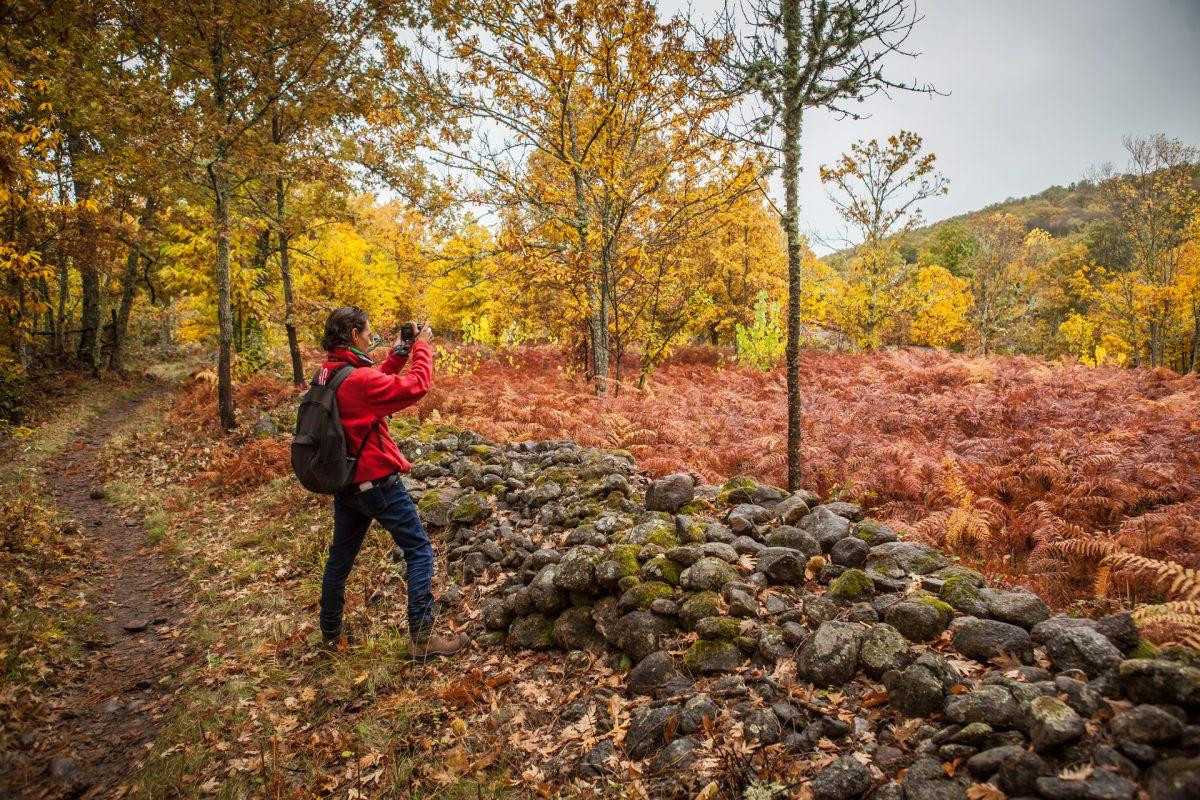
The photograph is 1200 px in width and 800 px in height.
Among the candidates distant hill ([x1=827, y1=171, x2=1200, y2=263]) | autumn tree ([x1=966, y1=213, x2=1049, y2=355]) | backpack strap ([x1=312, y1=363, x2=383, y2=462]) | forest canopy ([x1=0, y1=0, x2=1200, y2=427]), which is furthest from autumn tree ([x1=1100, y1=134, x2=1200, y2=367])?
distant hill ([x1=827, y1=171, x2=1200, y2=263])

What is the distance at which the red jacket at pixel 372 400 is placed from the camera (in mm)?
4082

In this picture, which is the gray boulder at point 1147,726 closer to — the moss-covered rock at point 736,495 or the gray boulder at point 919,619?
the gray boulder at point 919,619

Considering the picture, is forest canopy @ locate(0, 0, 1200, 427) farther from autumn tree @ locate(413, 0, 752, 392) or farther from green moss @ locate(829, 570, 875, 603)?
green moss @ locate(829, 570, 875, 603)

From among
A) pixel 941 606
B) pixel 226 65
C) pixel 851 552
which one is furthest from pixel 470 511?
pixel 226 65

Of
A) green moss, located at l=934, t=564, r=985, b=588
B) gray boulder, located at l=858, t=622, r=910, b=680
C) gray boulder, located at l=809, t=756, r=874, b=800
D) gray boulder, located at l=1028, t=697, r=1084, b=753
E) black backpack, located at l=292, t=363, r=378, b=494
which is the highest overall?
black backpack, located at l=292, t=363, r=378, b=494

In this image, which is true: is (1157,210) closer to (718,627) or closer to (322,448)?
(718,627)

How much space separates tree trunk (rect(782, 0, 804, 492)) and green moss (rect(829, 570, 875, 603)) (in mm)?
2402

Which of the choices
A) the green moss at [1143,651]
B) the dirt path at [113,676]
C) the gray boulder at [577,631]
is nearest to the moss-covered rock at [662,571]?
the gray boulder at [577,631]

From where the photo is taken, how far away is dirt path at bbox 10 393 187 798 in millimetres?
3459

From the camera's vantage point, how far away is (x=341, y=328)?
14.1ft

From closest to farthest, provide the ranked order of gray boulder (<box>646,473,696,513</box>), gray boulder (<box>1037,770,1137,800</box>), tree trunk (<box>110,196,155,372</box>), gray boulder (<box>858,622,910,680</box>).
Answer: gray boulder (<box>1037,770,1137,800</box>)
gray boulder (<box>858,622,910,680</box>)
gray boulder (<box>646,473,696,513</box>)
tree trunk (<box>110,196,155,372</box>)

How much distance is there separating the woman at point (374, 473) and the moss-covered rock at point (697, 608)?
2.10 metres

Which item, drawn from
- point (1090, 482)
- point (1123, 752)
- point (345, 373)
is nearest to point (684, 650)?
point (1123, 752)

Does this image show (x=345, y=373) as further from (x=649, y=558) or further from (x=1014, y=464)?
(x=1014, y=464)
